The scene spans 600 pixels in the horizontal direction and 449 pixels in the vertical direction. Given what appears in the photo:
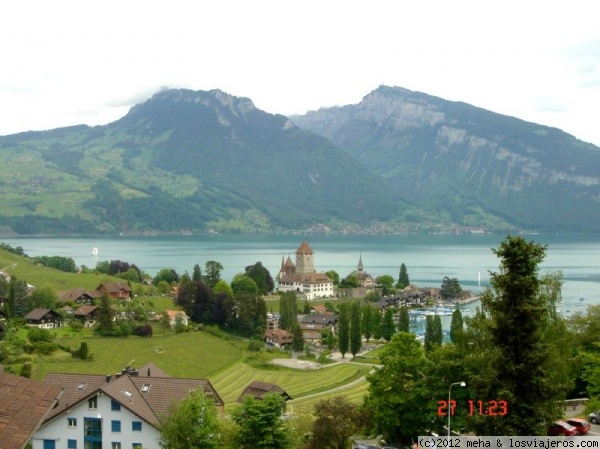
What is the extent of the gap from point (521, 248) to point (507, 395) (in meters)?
4.06

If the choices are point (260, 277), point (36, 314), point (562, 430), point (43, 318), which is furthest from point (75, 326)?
point (562, 430)

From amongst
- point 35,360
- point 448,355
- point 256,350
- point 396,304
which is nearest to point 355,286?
point 396,304

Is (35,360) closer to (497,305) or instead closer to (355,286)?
(497,305)

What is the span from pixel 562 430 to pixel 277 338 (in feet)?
178

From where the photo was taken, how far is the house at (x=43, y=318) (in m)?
65.9

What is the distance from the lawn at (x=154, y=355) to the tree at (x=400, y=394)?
92.0ft

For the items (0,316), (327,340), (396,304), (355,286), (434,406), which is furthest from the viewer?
(355,286)

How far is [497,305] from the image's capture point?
65.5 feet

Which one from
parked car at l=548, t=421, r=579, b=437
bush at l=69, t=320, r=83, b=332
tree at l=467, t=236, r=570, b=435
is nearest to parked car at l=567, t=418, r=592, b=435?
parked car at l=548, t=421, r=579, b=437

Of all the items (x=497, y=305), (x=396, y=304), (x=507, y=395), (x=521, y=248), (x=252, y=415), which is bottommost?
(x=396, y=304)

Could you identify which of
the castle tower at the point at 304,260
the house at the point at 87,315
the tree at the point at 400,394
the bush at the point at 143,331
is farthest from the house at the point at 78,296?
the tree at the point at 400,394

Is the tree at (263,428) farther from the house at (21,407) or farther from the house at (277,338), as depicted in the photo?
the house at (277,338)

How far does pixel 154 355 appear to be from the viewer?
190 ft

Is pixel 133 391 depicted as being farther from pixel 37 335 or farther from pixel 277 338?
pixel 277 338
